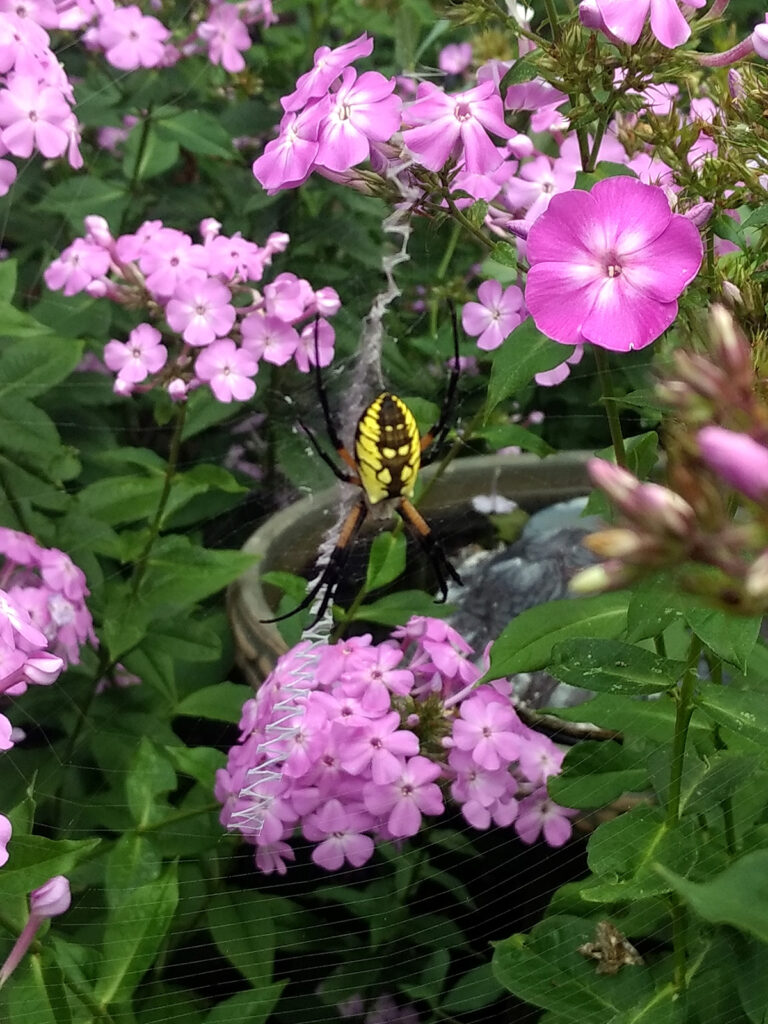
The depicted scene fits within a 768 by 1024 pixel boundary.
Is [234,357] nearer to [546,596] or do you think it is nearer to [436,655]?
[436,655]

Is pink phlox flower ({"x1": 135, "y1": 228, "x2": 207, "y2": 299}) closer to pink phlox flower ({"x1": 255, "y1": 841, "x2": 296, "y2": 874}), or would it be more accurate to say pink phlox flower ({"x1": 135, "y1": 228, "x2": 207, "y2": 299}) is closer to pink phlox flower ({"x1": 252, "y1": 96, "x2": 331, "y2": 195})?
pink phlox flower ({"x1": 252, "y1": 96, "x2": 331, "y2": 195})

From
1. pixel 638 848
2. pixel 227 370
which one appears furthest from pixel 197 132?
pixel 638 848

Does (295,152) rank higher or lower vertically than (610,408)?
higher

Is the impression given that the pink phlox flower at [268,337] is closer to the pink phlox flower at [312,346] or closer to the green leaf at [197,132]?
the pink phlox flower at [312,346]

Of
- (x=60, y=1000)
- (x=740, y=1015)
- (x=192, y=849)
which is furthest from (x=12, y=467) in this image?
(x=740, y=1015)

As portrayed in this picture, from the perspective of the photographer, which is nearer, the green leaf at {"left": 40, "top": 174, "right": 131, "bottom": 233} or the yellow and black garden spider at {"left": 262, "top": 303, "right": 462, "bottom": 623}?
the yellow and black garden spider at {"left": 262, "top": 303, "right": 462, "bottom": 623}

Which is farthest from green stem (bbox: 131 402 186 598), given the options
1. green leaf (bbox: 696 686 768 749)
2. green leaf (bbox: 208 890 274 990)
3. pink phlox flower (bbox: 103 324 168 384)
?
green leaf (bbox: 696 686 768 749)

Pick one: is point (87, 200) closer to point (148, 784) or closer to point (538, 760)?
point (148, 784)
